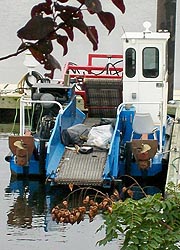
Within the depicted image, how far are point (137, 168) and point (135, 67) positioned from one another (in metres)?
1.64

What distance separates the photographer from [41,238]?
8.17 meters

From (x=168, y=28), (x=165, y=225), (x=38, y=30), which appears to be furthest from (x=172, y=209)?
(x=168, y=28)

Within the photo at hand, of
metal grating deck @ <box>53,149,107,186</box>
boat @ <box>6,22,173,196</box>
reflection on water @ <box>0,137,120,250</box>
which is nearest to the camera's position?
reflection on water @ <box>0,137,120,250</box>

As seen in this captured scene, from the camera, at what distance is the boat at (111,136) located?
10.4 metres

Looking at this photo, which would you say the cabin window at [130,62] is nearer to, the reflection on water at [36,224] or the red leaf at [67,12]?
the reflection on water at [36,224]

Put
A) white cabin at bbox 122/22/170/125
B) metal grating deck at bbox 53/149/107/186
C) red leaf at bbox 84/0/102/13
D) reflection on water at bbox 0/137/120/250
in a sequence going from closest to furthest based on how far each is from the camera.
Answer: red leaf at bbox 84/0/102/13, reflection on water at bbox 0/137/120/250, metal grating deck at bbox 53/149/107/186, white cabin at bbox 122/22/170/125

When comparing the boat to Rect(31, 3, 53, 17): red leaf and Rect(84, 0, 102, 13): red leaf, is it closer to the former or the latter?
Rect(31, 3, 53, 17): red leaf

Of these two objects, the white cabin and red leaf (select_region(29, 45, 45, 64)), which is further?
the white cabin

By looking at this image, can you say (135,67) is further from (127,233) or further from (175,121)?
(127,233)

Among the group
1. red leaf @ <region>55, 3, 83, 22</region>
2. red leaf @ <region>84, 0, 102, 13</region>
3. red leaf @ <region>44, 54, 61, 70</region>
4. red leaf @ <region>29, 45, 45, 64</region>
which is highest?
red leaf @ <region>84, 0, 102, 13</region>

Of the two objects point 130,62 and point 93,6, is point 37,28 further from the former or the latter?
point 130,62

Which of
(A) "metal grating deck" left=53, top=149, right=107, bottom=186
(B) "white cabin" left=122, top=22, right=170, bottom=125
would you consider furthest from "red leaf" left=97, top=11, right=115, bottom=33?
(B) "white cabin" left=122, top=22, right=170, bottom=125

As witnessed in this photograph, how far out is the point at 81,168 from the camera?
10.3 m

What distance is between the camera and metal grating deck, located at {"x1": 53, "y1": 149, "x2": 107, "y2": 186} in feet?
32.7
